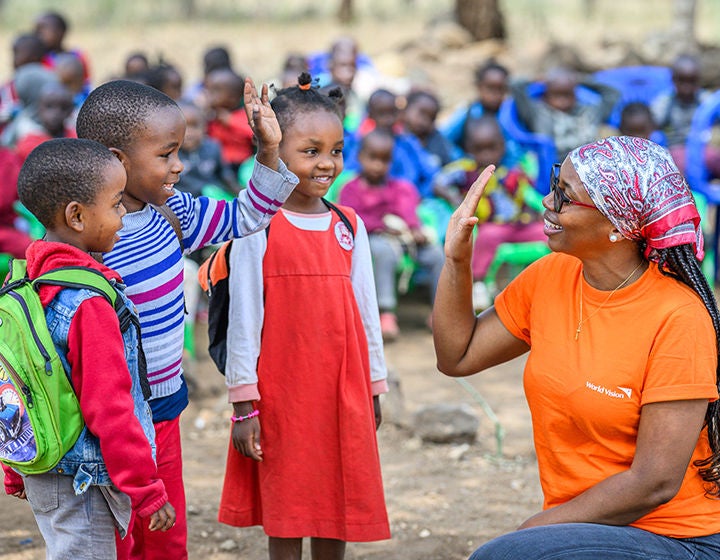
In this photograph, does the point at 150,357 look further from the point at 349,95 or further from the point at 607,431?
the point at 349,95

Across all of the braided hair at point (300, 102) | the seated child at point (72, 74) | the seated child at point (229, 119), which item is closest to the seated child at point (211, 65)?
the seated child at point (229, 119)

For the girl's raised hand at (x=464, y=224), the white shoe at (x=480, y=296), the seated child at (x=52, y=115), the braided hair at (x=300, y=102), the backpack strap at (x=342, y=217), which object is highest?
the braided hair at (x=300, y=102)

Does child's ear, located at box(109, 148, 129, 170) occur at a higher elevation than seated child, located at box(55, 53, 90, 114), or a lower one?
higher

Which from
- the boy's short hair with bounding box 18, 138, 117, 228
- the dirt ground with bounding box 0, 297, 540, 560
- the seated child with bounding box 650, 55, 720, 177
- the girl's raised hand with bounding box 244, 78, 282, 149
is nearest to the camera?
the boy's short hair with bounding box 18, 138, 117, 228

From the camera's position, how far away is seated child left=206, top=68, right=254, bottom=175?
802 cm

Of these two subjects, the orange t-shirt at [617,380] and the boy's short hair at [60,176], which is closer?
the boy's short hair at [60,176]

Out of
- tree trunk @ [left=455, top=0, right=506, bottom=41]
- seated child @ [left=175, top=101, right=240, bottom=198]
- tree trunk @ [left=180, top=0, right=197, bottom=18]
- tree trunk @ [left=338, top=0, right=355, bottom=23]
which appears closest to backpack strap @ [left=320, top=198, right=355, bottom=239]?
seated child @ [left=175, top=101, right=240, bottom=198]

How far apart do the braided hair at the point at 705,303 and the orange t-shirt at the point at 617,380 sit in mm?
23

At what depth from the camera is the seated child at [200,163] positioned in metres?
7.05

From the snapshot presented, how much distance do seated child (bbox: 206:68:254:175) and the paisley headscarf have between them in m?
5.56

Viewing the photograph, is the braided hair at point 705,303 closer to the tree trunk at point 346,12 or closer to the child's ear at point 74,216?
the child's ear at point 74,216

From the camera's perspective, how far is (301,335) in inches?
123

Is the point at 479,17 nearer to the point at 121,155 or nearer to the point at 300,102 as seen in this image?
the point at 300,102

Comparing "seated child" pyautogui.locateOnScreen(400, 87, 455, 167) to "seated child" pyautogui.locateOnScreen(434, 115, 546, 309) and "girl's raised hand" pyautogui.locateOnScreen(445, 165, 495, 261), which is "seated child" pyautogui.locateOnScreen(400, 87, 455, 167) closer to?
"seated child" pyautogui.locateOnScreen(434, 115, 546, 309)
